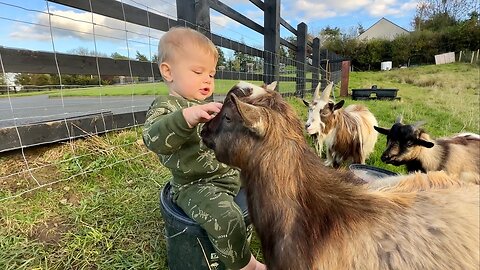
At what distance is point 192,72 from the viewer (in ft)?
7.14

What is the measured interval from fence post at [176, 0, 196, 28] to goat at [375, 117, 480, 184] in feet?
9.91

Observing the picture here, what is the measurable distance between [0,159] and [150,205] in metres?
1.41

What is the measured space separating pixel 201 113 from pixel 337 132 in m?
4.23

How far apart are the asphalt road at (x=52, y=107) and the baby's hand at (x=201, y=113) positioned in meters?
2.25

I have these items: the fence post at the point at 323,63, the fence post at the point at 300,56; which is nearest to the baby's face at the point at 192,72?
the fence post at the point at 300,56

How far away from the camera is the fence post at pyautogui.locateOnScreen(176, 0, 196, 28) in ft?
13.5

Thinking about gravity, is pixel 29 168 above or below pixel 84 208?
above

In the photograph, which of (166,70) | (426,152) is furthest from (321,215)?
(426,152)

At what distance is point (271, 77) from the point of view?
758 centimetres

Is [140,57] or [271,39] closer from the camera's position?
[140,57]

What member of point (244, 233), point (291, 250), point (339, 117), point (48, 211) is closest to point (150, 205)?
point (48, 211)

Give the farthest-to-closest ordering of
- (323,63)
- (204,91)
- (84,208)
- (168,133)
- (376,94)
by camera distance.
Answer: (323,63), (376,94), (84,208), (204,91), (168,133)

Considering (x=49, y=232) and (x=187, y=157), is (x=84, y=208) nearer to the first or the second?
(x=49, y=232)

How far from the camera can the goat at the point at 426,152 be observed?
423 centimetres
